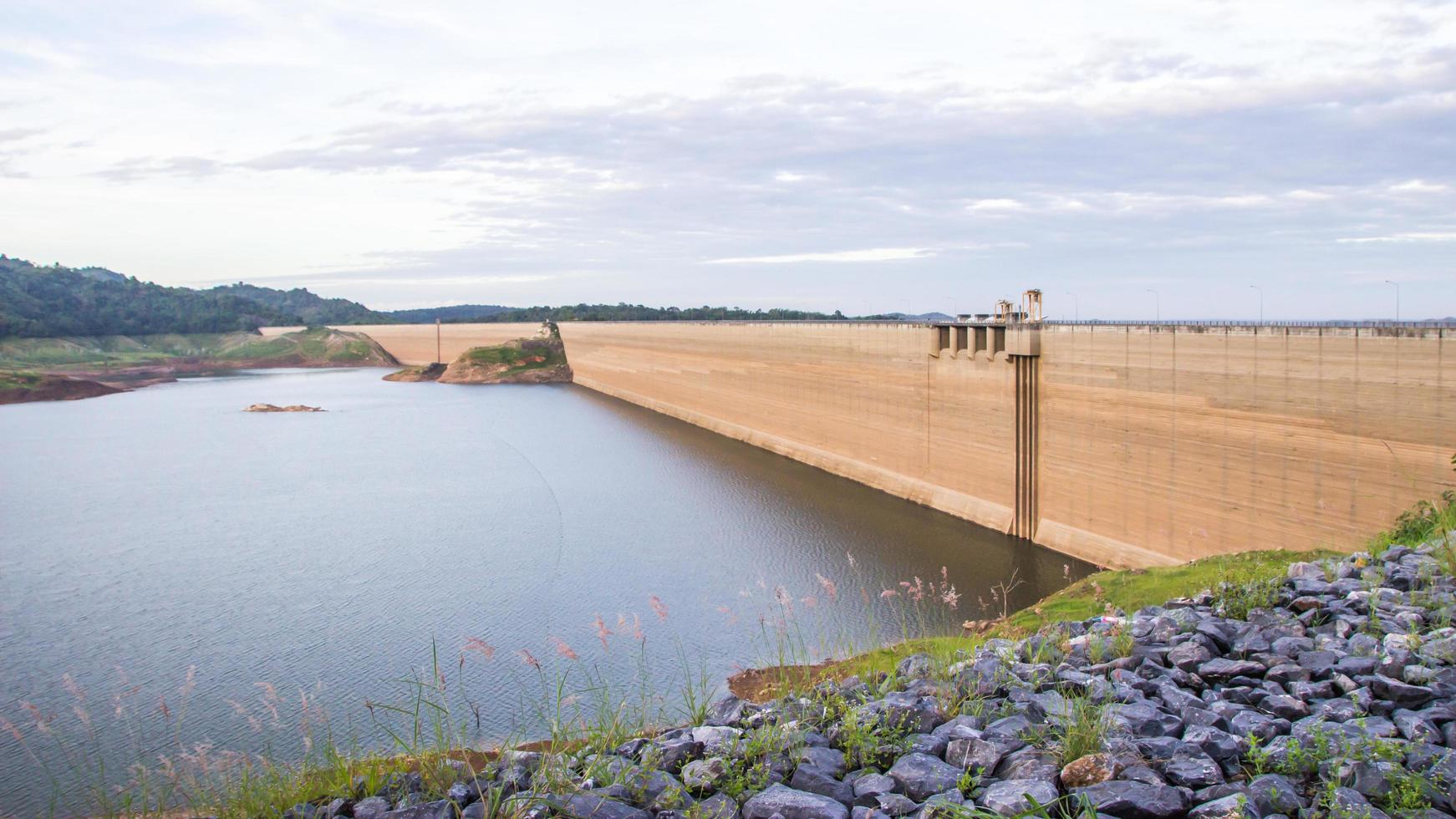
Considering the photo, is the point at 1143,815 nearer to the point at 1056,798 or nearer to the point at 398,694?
the point at 1056,798

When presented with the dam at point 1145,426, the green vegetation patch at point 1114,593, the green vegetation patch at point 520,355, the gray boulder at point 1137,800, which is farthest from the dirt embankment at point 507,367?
the gray boulder at point 1137,800

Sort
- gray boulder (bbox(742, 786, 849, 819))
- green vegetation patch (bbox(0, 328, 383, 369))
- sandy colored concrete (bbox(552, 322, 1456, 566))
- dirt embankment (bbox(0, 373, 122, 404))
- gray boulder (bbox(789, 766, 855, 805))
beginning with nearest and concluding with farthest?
gray boulder (bbox(742, 786, 849, 819)) < gray boulder (bbox(789, 766, 855, 805)) < sandy colored concrete (bbox(552, 322, 1456, 566)) < dirt embankment (bbox(0, 373, 122, 404)) < green vegetation patch (bbox(0, 328, 383, 369))

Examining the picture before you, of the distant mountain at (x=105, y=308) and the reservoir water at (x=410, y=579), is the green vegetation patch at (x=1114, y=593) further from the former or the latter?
the distant mountain at (x=105, y=308)

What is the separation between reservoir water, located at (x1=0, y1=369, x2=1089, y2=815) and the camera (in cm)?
1312

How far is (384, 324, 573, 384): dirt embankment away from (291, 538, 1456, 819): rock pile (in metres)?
83.2

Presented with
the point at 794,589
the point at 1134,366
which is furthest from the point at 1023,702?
the point at 1134,366

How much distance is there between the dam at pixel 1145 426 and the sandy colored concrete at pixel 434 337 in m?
71.9

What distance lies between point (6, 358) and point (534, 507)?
9176 centimetres

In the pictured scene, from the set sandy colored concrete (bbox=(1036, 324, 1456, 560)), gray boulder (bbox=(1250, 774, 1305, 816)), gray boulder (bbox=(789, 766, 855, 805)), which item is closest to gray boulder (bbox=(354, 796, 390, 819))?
gray boulder (bbox=(789, 766, 855, 805))

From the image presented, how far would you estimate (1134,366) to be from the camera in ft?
66.2

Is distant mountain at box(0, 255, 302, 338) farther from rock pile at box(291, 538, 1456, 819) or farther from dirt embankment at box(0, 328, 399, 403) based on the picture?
rock pile at box(291, 538, 1456, 819)

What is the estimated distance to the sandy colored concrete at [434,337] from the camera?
103m

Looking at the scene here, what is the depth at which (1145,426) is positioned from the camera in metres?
19.8

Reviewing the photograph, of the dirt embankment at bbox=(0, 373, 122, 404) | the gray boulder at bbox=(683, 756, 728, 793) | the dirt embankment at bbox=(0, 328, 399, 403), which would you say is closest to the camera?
the gray boulder at bbox=(683, 756, 728, 793)
